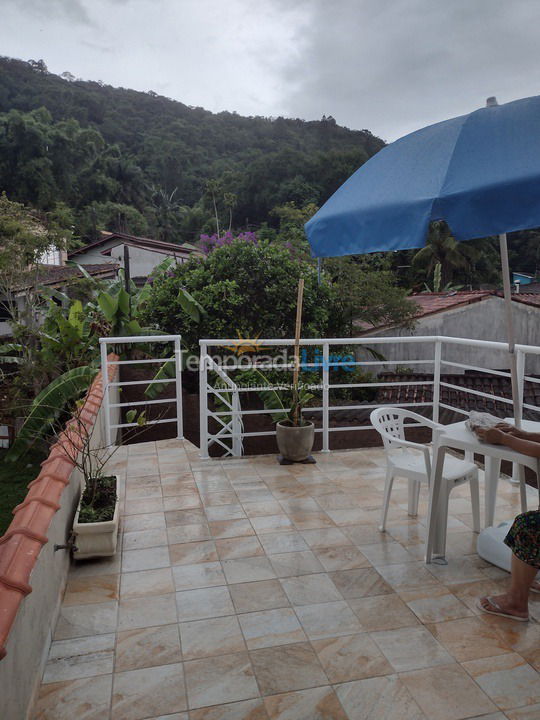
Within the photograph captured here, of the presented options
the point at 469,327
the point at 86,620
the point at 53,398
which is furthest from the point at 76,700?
the point at 469,327

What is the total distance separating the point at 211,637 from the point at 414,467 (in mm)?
1432

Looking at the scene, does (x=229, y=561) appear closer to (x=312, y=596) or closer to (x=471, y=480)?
(x=312, y=596)

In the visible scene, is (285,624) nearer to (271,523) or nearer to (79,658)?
(79,658)

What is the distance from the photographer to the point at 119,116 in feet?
104

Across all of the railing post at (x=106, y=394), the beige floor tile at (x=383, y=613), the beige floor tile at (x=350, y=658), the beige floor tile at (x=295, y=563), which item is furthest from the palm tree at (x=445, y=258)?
the beige floor tile at (x=350, y=658)

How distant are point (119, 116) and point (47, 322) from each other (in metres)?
27.6

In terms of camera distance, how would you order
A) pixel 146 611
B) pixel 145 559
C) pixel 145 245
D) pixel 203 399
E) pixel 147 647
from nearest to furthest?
pixel 147 647 < pixel 146 611 < pixel 145 559 < pixel 203 399 < pixel 145 245

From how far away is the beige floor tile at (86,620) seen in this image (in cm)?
226

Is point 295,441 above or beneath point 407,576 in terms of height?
above

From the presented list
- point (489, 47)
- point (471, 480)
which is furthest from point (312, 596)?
point (489, 47)

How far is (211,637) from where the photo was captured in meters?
2.22

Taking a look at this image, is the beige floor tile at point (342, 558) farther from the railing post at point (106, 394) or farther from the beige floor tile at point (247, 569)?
the railing post at point (106, 394)

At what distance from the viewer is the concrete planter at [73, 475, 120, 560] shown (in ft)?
9.08

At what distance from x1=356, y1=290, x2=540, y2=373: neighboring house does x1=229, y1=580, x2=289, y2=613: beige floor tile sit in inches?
398
